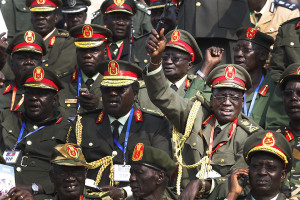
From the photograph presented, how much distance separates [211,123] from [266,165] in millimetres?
1655

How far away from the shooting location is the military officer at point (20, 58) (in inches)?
510

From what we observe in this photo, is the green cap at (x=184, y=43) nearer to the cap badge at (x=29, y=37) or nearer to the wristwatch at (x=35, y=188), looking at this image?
the cap badge at (x=29, y=37)

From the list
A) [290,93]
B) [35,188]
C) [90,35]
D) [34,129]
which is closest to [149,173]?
[35,188]

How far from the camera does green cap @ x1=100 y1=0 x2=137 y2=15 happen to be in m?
13.9

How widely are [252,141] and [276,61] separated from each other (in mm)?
3466

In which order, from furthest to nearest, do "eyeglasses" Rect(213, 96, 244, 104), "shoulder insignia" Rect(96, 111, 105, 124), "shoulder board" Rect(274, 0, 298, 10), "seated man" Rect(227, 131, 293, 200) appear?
"shoulder board" Rect(274, 0, 298, 10) < "shoulder insignia" Rect(96, 111, 105, 124) < "eyeglasses" Rect(213, 96, 244, 104) < "seated man" Rect(227, 131, 293, 200)

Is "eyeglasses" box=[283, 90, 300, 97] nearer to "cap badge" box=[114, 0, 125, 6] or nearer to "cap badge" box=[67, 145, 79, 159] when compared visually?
"cap badge" box=[67, 145, 79, 159]

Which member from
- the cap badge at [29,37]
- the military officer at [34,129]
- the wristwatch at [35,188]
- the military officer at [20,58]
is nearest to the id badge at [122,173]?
the wristwatch at [35,188]

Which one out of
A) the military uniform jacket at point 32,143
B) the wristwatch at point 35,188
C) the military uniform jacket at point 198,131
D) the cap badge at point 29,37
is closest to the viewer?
the military uniform jacket at point 198,131

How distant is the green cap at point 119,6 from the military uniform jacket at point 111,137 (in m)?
3.08

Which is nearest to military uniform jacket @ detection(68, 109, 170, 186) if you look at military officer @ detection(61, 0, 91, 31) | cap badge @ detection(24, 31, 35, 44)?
cap badge @ detection(24, 31, 35, 44)

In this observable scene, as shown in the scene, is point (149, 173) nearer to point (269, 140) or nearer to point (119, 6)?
point (269, 140)

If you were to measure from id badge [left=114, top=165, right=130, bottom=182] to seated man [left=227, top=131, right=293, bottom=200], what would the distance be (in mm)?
1565

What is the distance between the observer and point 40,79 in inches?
465
